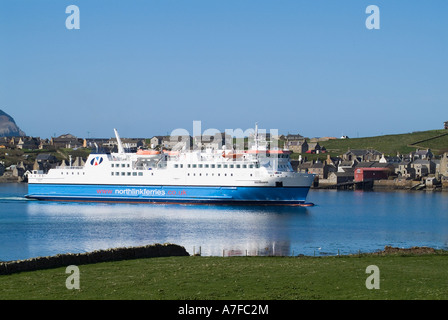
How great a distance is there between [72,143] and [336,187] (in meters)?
78.2

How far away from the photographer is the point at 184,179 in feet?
185

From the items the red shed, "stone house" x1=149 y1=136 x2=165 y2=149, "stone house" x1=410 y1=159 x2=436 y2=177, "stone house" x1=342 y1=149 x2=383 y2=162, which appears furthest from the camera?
"stone house" x1=149 y1=136 x2=165 y2=149

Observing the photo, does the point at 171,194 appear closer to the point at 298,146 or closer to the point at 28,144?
the point at 298,146

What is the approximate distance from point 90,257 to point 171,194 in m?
38.1

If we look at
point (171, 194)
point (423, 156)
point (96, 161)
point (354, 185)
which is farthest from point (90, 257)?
point (423, 156)

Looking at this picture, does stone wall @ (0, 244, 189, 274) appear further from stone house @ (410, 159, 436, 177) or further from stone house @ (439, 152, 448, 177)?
stone house @ (410, 159, 436, 177)

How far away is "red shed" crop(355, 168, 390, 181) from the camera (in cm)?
9488

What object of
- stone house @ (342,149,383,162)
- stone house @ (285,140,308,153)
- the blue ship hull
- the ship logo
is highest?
stone house @ (285,140,308,153)

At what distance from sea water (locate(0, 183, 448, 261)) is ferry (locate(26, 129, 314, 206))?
4.51ft

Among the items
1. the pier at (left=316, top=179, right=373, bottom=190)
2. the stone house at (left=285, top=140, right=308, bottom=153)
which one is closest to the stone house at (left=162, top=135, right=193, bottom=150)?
the stone house at (left=285, top=140, right=308, bottom=153)

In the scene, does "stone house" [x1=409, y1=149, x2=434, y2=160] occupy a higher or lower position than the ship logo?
lower

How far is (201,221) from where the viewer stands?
42.8 m
